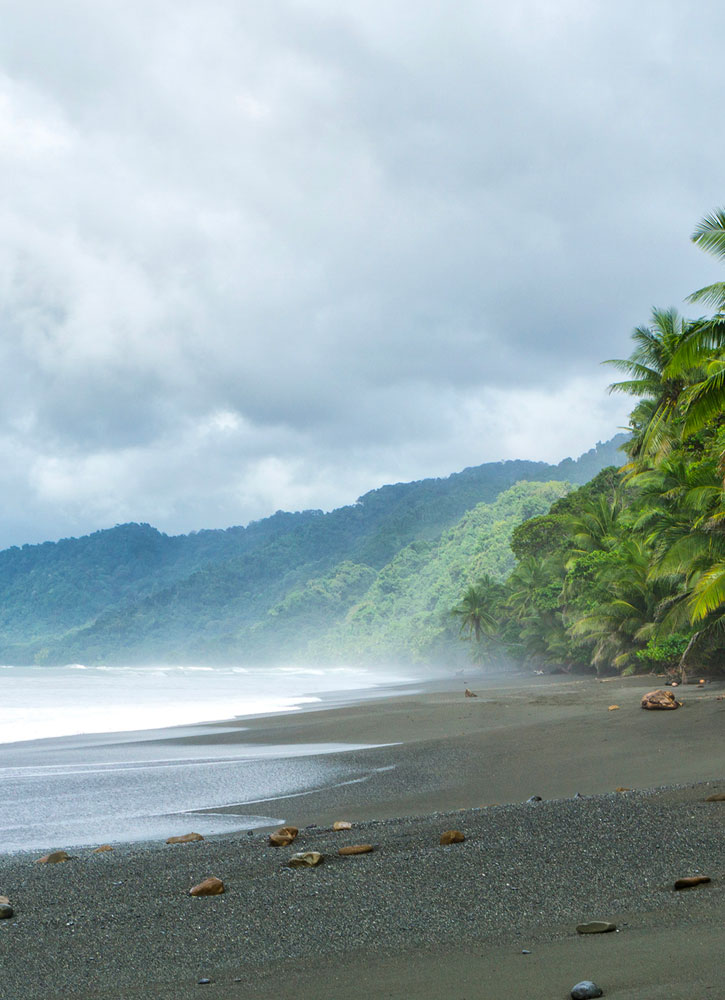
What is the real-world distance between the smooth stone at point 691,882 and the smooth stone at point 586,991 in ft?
5.28

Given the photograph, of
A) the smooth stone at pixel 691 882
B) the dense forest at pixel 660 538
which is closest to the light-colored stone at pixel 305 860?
the smooth stone at pixel 691 882

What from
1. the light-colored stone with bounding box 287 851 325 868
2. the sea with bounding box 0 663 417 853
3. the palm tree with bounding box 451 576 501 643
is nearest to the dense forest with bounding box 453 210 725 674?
the sea with bounding box 0 663 417 853

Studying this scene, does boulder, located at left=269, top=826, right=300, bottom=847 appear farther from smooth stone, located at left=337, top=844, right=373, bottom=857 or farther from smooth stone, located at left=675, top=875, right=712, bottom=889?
smooth stone, located at left=675, top=875, right=712, bottom=889

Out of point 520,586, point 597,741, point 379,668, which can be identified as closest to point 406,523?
point 379,668

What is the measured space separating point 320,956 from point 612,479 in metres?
47.2

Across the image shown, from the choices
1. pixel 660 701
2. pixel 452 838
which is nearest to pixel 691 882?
pixel 452 838

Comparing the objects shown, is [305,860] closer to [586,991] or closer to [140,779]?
[586,991]

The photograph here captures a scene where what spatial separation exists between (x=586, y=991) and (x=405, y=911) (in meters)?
1.43

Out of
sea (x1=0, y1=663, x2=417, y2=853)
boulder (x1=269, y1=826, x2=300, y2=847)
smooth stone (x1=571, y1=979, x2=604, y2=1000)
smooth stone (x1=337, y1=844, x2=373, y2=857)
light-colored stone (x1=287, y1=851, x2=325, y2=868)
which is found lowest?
sea (x1=0, y1=663, x2=417, y2=853)

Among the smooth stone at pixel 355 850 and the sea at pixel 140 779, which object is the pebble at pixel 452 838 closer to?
the smooth stone at pixel 355 850

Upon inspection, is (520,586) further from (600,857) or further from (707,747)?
(600,857)

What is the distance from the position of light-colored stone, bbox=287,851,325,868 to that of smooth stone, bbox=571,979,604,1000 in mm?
2465

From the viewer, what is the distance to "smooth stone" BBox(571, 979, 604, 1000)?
8.52ft

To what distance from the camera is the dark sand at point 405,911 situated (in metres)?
3.01
